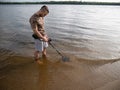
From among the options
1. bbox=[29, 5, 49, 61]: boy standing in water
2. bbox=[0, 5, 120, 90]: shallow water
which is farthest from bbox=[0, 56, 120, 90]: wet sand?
bbox=[29, 5, 49, 61]: boy standing in water

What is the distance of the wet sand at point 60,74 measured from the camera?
5725mm

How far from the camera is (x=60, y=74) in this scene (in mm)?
6578

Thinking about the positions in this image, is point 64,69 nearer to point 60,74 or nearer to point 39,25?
point 60,74

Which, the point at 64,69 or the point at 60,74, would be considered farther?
the point at 64,69

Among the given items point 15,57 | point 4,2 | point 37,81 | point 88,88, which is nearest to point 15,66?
point 15,57

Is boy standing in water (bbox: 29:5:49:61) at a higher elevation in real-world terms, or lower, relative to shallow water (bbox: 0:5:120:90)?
higher

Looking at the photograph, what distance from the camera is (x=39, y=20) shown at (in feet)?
22.3

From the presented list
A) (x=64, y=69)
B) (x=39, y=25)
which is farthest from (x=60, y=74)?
(x=39, y=25)

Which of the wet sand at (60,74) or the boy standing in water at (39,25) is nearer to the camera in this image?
the wet sand at (60,74)

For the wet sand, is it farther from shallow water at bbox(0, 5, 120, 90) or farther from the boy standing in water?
the boy standing in water

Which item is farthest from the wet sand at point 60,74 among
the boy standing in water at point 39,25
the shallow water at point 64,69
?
the boy standing in water at point 39,25

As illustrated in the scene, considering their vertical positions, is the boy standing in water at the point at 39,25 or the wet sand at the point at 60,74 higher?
the boy standing in water at the point at 39,25

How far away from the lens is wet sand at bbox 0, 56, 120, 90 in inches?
225

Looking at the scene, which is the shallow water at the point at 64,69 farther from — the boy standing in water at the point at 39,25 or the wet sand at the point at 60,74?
the boy standing in water at the point at 39,25
